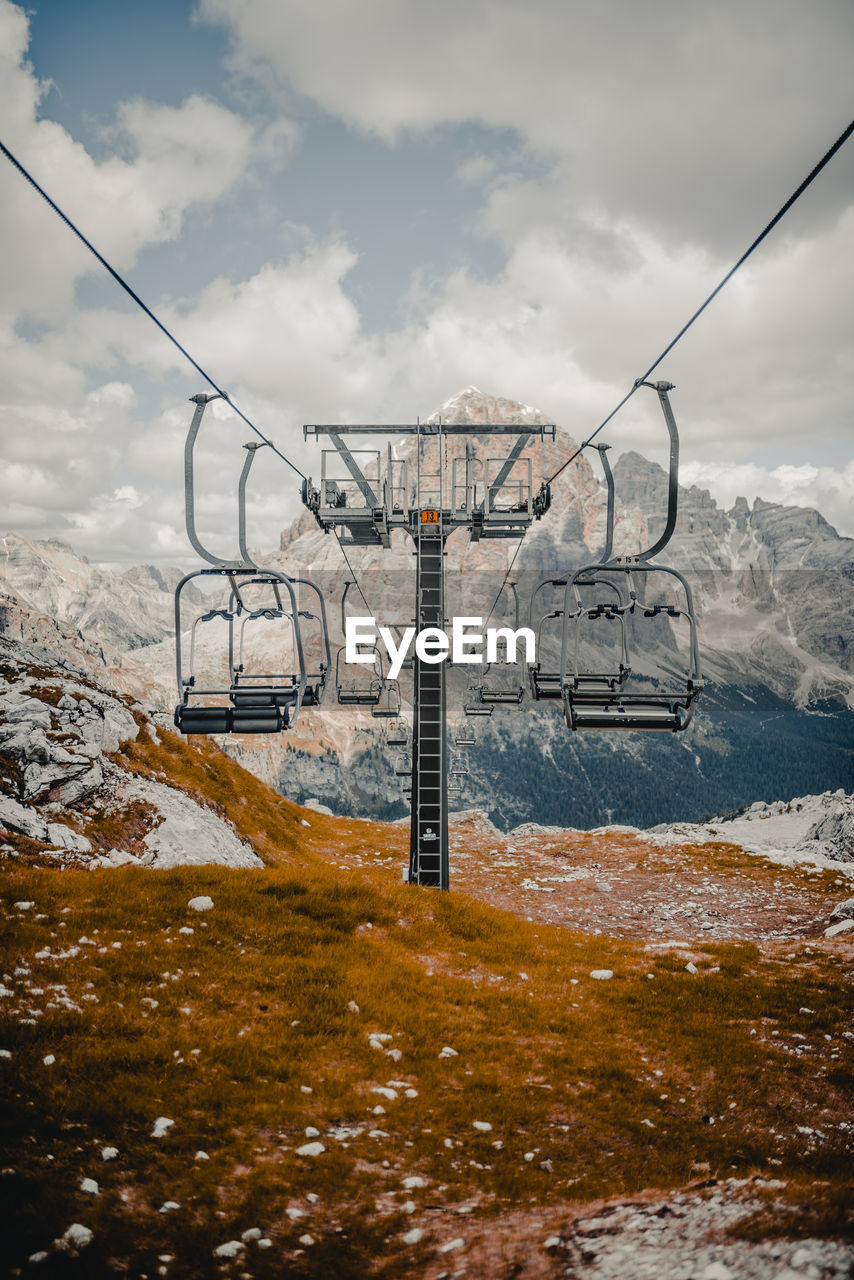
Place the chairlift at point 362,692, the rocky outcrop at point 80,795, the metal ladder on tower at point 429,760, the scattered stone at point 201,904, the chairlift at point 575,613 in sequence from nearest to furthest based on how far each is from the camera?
the scattered stone at point 201,904 < the chairlift at point 575,613 < the rocky outcrop at point 80,795 < the metal ladder on tower at point 429,760 < the chairlift at point 362,692

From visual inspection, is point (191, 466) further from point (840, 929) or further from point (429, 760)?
point (840, 929)

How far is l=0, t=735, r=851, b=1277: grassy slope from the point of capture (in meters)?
6.48

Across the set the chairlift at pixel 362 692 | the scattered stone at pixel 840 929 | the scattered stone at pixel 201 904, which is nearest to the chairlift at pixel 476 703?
the chairlift at pixel 362 692

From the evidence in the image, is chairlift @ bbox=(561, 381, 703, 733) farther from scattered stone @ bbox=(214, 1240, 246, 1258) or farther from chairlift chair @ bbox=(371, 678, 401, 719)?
chairlift chair @ bbox=(371, 678, 401, 719)

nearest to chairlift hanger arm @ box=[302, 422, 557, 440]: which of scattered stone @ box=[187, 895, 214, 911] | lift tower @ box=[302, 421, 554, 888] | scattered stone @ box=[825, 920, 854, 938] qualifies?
lift tower @ box=[302, 421, 554, 888]

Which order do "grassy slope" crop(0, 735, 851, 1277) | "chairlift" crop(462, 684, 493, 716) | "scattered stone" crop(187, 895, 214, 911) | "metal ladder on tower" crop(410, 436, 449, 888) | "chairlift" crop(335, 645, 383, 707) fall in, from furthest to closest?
1. "chairlift" crop(462, 684, 493, 716)
2. "chairlift" crop(335, 645, 383, 707)
3. "metal ladder on tower" crop(410, 436, 449, 888)
4. "scattered stone" crop(187, 895, 214, 911)
5. "grassy slope" crop(0, 735, 851, 1277)

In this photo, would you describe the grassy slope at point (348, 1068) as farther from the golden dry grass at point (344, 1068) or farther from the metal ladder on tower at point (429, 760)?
the metal ladder on tower at point (429, 760)

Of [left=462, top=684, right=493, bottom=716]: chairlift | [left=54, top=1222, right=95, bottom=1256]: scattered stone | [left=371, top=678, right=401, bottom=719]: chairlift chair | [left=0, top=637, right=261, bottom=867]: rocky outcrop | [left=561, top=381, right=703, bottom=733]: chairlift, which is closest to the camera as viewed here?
[left=54, top=1222, right=95, bottom=1256]: scattered stone

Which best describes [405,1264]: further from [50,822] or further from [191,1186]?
[50,822]

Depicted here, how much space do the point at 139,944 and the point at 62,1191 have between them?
218 inches

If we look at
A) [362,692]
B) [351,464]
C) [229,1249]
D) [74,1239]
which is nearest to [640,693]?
[229,1249]

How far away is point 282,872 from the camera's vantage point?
50.5ft

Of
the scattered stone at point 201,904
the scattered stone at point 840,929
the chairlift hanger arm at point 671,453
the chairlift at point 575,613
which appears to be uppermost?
the chairlift hanger arm at point 671,453

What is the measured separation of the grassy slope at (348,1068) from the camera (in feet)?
21.3
